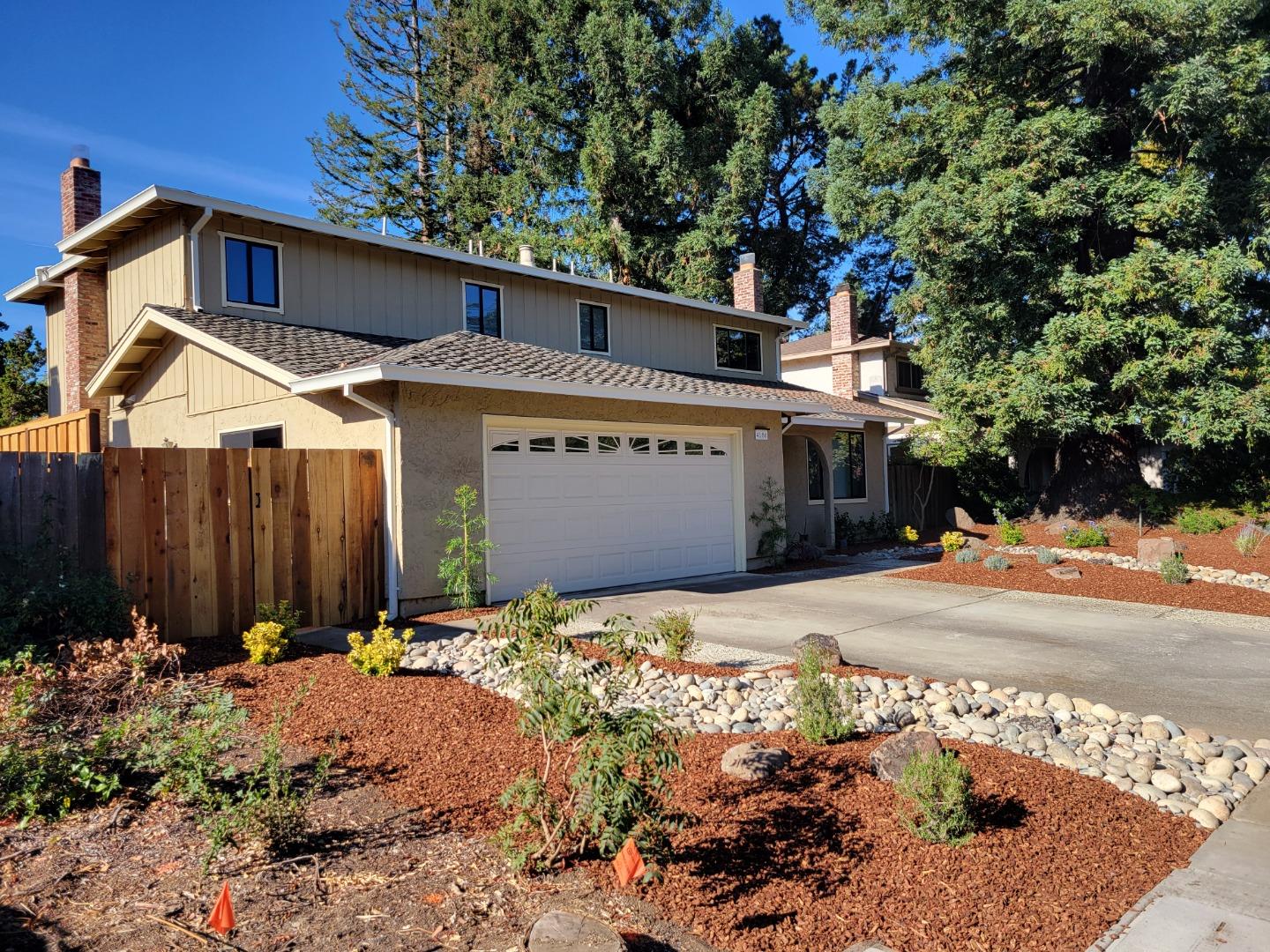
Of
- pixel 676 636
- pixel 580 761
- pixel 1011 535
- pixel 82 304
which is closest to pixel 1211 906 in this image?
pixel 580 761

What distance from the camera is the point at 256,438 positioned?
11.3 metres

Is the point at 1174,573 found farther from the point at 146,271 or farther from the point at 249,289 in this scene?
the point at 146,271

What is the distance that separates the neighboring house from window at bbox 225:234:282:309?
0.03 metres

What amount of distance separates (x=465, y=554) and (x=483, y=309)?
6.78 metres

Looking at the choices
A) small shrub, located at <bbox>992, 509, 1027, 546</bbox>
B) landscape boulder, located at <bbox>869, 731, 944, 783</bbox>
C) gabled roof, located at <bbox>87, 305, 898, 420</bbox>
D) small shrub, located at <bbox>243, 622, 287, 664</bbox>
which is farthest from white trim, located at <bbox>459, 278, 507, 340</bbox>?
landscape boulder, located at <bbox>869, 731, 944, 783</bbox>

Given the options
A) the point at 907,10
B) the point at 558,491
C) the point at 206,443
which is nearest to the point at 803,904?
the point at 558,491

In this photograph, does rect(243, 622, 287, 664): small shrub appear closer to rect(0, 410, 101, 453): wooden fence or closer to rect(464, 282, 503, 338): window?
rect(0, 410, 101, 453): wooden fence

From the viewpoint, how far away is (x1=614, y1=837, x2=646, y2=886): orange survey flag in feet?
9.66

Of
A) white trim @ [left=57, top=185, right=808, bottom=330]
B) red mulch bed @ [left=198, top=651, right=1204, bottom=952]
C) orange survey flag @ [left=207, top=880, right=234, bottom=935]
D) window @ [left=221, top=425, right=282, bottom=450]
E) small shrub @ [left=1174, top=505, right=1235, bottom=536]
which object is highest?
white trim @ [left=57, top=185, right=808, bottom=330]

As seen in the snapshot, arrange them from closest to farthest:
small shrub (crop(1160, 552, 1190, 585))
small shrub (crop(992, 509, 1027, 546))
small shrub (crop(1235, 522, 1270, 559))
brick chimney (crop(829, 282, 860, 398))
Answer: small shrub (crop(1160, 552, 1190, 585)) → small shrub (crop(1235, 522, 1270, 559)) → small shrub (crop(992, 509, 1027, 546)) → brick chimney (crop(829, 282, 860, 398))

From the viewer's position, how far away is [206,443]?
1207cm

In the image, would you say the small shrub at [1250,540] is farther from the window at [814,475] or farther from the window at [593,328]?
the window at [593,328]

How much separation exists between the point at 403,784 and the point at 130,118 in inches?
790

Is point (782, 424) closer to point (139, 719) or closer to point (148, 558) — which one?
point (148, 558)
